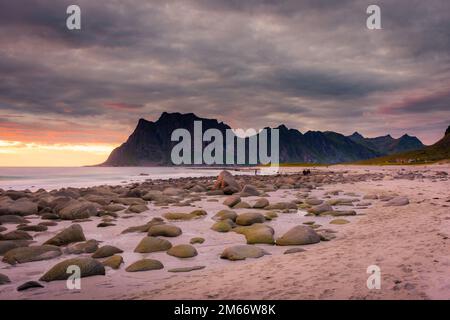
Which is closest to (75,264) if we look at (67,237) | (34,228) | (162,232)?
(67,237)

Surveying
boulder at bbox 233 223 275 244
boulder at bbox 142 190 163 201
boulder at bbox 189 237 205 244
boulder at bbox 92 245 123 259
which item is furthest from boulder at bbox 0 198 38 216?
boulder at bbox 233 223 275 244

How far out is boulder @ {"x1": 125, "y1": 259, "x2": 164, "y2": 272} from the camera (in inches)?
268

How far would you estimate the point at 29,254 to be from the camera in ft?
25.9

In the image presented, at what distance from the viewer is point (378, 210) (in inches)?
567

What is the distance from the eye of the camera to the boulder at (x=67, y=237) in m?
9.22

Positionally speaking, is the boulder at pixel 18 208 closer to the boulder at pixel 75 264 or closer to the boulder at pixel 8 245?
the boulder at pixel 8 245

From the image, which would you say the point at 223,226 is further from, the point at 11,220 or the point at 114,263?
the point at 11,220

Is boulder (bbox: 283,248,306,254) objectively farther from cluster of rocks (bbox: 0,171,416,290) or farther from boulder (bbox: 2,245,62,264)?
boulder (bbox: 2,245,62,264)

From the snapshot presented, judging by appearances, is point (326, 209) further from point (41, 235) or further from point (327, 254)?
point (41, 235)

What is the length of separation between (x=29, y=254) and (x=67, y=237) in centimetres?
151

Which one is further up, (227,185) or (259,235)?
(227,185)

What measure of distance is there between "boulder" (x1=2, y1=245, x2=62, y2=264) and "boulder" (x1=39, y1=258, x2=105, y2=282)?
178cm
